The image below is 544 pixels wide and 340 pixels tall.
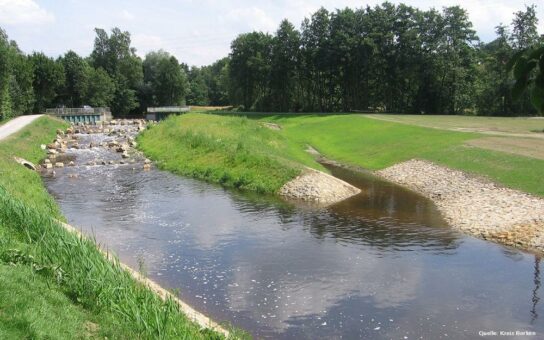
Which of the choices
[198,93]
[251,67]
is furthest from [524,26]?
[198,93]

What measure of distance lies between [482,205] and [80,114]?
9205 centimetres

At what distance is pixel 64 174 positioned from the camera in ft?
128

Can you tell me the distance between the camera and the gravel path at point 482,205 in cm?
2242

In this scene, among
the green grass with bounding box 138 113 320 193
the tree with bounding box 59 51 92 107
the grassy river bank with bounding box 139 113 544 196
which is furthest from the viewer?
the tree with bounding box 59 51 92 107

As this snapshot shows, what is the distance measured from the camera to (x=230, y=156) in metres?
40.3

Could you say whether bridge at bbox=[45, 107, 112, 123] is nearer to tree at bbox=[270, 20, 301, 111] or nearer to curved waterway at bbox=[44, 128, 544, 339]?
tree at bbox=[270, 20, 301, 111]

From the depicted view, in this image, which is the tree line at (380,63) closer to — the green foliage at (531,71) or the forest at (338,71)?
the forest at (338,71)

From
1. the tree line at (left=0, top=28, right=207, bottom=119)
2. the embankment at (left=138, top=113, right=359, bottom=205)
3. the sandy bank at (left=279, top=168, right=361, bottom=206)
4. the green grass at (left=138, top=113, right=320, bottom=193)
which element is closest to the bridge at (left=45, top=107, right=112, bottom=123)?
the tree line at (left=0, top=28, right=207, bottom=119)

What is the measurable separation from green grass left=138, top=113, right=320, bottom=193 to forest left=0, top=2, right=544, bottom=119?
36.9 metres

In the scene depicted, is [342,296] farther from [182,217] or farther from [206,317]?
[182,217]

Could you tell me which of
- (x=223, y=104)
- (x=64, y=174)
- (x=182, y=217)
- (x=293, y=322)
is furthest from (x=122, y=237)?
(x=223, y=104)

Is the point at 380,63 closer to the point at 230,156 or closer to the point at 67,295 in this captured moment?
the point at 230,156

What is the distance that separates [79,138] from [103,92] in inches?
2145

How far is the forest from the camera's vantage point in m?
88.9
